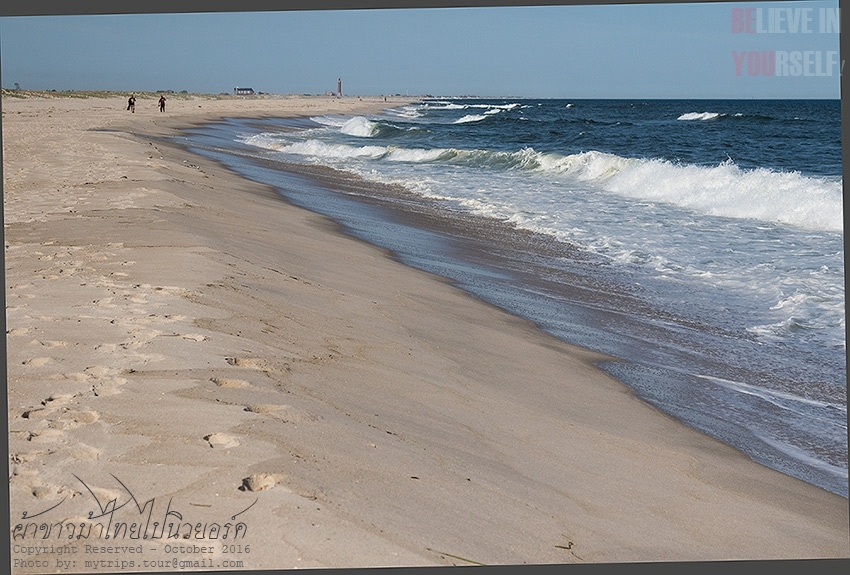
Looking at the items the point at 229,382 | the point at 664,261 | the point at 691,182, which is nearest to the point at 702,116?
the point at 691,182

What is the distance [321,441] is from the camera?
3188 mm

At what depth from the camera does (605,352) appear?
5445mm

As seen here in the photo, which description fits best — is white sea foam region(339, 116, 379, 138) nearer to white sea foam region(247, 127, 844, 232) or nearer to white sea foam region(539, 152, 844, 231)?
white sea foam region(247, 127, 844, 232)

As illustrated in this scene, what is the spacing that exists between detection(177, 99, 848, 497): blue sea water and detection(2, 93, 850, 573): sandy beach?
53 cm

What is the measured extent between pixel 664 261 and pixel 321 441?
597 cm

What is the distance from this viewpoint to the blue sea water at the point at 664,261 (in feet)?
15.7

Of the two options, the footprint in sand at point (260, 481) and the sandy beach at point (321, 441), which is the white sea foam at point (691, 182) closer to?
the sandy beach at point (321, 441)

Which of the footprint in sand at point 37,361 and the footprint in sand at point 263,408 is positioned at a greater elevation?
the footprint in sand at point 37,361

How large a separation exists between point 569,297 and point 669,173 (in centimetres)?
970

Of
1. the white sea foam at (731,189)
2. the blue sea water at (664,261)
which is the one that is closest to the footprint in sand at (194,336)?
the blue sea water at (664,261)

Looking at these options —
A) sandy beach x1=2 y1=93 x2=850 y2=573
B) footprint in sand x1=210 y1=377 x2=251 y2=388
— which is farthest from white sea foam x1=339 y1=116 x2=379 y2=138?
footprint in sand x1=210 y1=377 x2=251 y2=388

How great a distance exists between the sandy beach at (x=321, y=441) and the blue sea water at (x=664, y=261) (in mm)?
527

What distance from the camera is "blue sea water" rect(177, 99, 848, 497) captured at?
15.7ft

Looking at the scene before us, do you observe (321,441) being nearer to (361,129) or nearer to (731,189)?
(731,189)
